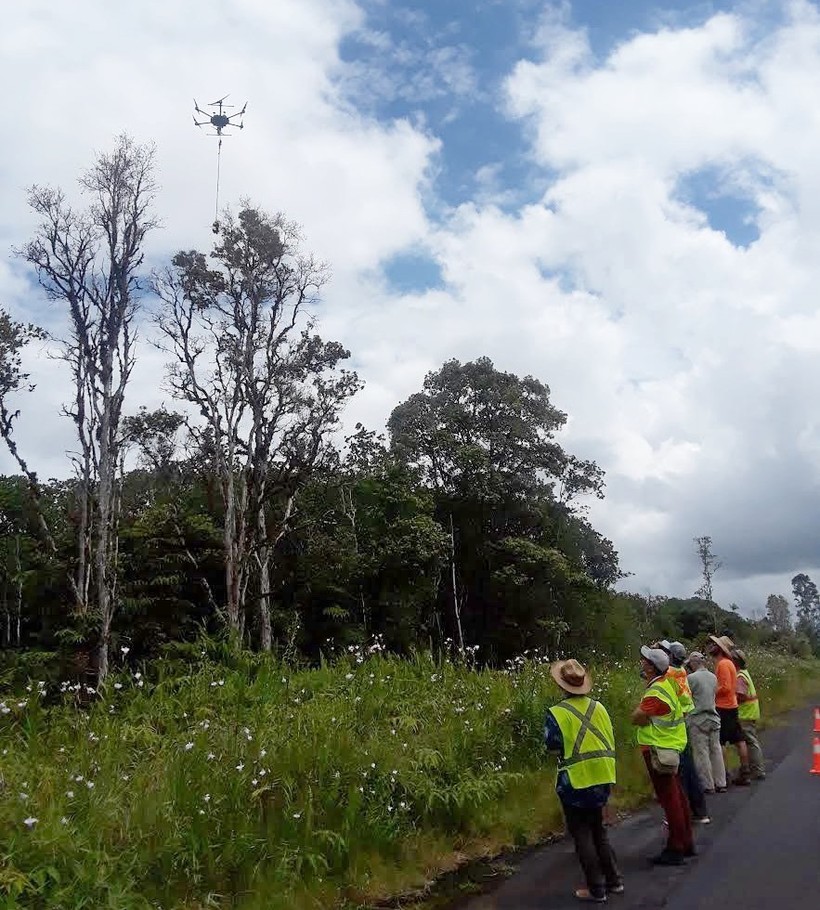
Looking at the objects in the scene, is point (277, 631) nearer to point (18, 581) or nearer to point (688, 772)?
point (18, 581)

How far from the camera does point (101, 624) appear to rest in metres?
22.1

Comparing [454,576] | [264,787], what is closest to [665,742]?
[264,787]

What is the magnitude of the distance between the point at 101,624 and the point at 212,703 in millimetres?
15484

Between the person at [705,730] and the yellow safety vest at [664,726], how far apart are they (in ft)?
8.75

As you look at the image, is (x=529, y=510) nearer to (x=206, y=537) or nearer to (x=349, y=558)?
(x=349, y=558)

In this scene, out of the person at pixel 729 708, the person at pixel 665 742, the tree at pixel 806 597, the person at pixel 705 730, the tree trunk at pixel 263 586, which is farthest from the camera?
the tree at pixel 806 597

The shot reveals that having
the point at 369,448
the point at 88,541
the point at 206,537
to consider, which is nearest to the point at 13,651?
the point at 88,541

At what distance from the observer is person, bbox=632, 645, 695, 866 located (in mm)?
7062

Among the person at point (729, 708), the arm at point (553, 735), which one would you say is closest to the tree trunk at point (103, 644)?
the person at point (729, 708)

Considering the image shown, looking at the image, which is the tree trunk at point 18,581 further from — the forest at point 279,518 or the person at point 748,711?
the person at point 748,711

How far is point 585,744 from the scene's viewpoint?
6.40 m

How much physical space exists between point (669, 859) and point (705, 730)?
11.0 ft

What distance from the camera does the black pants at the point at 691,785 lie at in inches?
330

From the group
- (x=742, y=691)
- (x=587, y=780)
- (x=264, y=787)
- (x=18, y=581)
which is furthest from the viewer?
(x=18, y=581)
